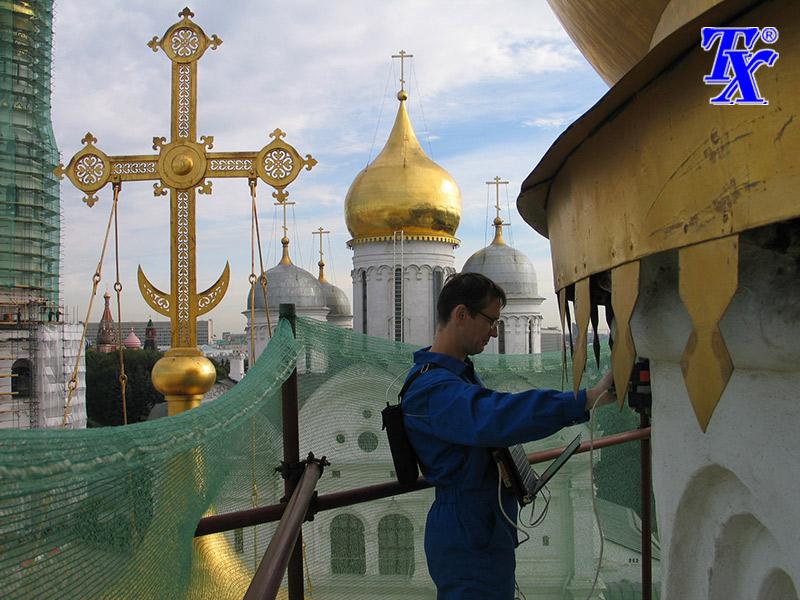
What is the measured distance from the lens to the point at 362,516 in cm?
594

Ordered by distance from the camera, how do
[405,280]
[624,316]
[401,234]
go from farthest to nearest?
[405,280], [401,234], [624,316]

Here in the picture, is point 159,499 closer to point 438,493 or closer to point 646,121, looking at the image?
point 438,493

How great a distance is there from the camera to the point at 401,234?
2612 centimetres

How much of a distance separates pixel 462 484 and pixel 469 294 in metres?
0.54

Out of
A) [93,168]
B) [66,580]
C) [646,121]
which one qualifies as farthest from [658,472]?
[93,168]

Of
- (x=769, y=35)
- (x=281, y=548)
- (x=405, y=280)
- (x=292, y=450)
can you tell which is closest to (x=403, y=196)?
(x=405, y=280)

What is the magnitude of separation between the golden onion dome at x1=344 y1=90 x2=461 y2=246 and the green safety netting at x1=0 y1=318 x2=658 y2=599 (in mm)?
19685

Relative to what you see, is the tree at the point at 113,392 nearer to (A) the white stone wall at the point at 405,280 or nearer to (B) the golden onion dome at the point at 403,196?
(A) the white stone wall at the point at 405,280

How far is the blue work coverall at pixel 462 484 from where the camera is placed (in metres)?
1.75

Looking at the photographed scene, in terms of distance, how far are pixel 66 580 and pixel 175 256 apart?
14.8ft
